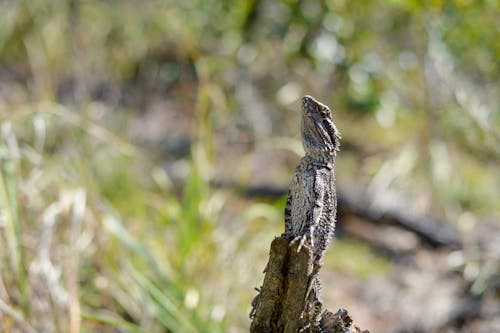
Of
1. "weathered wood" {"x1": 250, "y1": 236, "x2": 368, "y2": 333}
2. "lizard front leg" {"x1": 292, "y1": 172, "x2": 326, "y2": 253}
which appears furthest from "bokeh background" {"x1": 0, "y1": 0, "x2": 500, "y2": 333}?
"lizard front leg" {"x1": 292, "y1": 172, "x2": 326, "y2": 253}

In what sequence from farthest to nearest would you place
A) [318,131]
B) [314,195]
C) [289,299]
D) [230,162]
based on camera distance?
[230,162], [318,131], [314,195], [289,299]

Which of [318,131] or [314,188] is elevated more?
[318,131]

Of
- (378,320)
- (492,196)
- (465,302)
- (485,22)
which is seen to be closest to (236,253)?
(378,320)

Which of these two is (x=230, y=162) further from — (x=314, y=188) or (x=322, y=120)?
(x=314, y=188)

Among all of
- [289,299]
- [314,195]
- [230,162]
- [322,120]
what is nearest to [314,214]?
[314,195]

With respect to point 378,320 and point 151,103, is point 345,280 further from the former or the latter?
point 151,103

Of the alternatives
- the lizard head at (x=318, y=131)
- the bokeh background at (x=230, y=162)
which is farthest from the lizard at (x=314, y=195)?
the bokeh background at (x=230, y=162)
